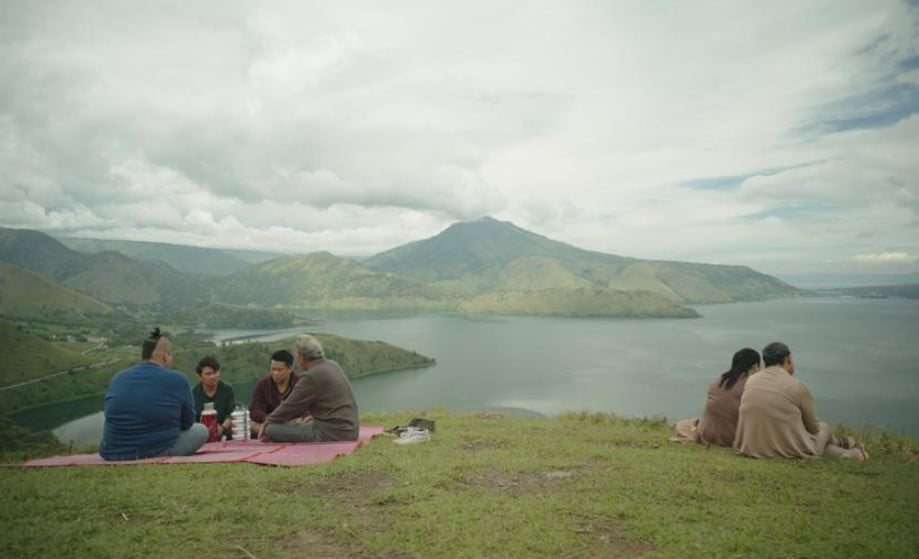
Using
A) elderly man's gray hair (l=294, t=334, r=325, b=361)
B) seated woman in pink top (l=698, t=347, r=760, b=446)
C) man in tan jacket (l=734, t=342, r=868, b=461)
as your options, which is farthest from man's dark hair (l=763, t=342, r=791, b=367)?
elderly man's gray hair (l=294, t=334, r=325, b=361)

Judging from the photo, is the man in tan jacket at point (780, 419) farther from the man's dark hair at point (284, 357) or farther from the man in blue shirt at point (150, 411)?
the man in blue shirt at point (150, 411)

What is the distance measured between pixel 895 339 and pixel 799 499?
613ft

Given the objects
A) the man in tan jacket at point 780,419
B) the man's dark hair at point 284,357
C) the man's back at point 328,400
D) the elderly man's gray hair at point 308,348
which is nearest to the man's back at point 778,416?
the man in tan jacket at point 780,419

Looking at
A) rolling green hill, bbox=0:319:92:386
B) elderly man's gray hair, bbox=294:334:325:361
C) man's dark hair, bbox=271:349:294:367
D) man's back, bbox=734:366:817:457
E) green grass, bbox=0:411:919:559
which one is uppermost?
elderly man's gray hair, bbox=294:334:325:361

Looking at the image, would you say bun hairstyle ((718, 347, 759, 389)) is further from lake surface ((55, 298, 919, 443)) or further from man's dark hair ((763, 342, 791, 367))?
lake surface ((55, 298, 919, 443))

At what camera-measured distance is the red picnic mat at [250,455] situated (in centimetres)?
892

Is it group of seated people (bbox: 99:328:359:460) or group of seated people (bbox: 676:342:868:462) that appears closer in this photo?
group of seated people (bbox: 99:328:359:460)

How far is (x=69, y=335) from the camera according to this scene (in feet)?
539

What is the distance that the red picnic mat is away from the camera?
8.92m

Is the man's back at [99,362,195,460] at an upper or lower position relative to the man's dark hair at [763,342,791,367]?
lower

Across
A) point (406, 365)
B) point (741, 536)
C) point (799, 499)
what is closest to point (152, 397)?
point (741, 536)

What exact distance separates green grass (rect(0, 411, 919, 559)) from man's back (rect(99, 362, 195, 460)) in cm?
70

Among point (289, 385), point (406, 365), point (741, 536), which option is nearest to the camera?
point (741, 536)

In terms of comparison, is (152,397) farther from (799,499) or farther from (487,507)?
(799,499)
